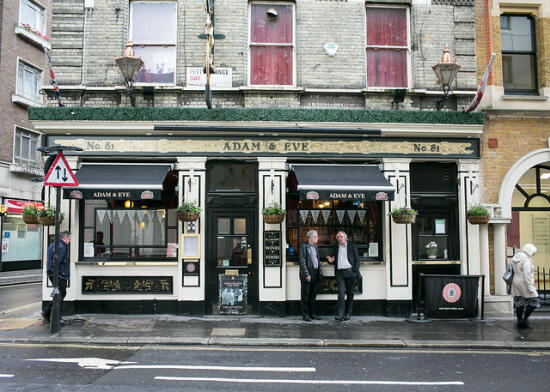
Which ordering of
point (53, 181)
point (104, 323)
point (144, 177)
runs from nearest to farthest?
point (53, 181) → point (104, 323) → point (144, 177)

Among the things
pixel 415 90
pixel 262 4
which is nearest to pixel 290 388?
pixel 415 90

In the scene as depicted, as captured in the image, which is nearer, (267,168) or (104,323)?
(104,323)

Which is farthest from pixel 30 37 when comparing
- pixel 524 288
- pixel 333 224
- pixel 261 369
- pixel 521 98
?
pixel 524 288

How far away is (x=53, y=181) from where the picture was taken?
927cm

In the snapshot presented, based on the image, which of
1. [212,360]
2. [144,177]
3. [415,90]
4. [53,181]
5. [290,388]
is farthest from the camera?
[415,90]

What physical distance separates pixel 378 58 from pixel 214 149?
478cm

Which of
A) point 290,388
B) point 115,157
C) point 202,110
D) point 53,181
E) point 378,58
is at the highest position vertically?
point 378,58

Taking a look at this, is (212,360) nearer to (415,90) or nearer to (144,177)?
(144,177)

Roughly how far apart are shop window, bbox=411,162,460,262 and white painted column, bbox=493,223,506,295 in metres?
1.00

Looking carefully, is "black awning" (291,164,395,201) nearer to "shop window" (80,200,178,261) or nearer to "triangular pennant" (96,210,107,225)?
"shop window" (80,200,178,261)

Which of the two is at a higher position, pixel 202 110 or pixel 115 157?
pixel 202 110

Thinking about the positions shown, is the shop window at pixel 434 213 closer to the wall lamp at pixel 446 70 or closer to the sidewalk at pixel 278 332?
the sidewalk at pixel 278 332

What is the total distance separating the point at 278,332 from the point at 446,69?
7102 mm

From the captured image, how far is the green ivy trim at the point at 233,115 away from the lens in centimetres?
1088
